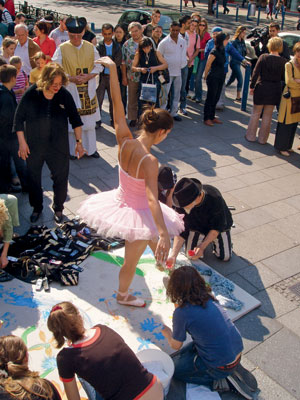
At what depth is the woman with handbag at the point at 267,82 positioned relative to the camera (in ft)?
24.7

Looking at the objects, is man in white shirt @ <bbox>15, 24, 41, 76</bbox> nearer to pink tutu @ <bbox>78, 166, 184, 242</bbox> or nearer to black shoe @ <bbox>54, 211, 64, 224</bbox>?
black shoe @ <bbox>54, 211, 64, 224</bbox>

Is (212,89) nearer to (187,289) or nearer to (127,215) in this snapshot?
(127,215)

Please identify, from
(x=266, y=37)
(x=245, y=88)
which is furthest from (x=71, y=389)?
(x=266, y=37)

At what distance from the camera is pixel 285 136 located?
7.81m

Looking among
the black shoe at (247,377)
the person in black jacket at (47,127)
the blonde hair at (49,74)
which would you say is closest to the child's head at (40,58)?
the person in black jacket at (47,127)

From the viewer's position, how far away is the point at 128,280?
157 inches

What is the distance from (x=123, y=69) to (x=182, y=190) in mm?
4724

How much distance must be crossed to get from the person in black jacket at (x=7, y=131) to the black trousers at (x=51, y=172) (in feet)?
1.92

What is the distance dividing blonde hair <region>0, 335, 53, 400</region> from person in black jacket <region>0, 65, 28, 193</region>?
11.2 feet

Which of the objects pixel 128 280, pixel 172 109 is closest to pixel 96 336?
pixel 128 280

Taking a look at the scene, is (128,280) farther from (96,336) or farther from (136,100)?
(136,100)

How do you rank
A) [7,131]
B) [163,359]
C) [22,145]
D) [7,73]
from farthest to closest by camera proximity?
[7,131]
[7,73]
[22,145]
[163,359]

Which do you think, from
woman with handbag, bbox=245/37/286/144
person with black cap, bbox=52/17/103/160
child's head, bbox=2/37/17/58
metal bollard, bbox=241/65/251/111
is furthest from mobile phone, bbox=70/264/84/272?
metal bollard, bbox=241/65/251/111

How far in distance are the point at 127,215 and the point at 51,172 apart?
192 centimetres
